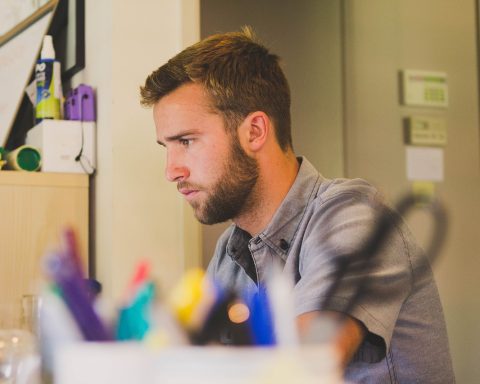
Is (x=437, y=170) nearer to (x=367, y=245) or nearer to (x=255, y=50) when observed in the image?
(x=255, y=50)

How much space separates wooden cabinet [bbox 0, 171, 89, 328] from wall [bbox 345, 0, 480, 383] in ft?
3.06

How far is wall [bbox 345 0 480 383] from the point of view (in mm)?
2354

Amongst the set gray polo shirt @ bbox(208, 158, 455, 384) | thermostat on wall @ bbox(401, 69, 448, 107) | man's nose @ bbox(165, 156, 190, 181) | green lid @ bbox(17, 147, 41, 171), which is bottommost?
gray polo shirt @ bbox(208, 158, 455, 384)

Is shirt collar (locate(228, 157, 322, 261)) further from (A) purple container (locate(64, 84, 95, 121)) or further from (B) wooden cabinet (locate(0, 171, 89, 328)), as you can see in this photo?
(A) purple container (locate(64, 84, 95, 121))

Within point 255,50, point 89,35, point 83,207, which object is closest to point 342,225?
point 255,50

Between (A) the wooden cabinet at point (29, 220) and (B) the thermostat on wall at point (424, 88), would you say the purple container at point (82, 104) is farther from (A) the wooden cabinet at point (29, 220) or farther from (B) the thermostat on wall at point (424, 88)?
(B) the thermostat on wall at point (424, 88)

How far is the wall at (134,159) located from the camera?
1702mm

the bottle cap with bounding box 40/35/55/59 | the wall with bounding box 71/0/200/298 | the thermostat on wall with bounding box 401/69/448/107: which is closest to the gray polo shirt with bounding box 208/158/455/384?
the wall with bounding box 71/0/200/298

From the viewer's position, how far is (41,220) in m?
1.74

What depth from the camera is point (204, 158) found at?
4.43ft

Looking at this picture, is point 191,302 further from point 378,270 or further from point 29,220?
point 29,220

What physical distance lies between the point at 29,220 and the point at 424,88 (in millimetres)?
1394

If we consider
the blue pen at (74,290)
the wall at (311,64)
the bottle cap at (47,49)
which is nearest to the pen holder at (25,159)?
the bottle cap at (47,49)

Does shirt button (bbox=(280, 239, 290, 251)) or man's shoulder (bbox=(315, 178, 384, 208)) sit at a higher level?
man's shoulder (bbox=(315, 178, 384, 208))
